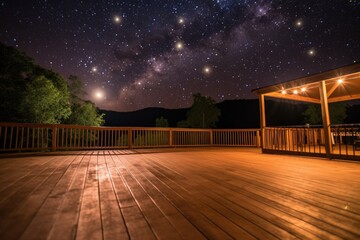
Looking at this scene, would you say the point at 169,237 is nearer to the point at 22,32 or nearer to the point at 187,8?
the point at 187,8

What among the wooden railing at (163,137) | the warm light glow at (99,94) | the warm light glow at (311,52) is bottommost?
the wooden railing at (163,137)

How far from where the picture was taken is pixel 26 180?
8.75 feet

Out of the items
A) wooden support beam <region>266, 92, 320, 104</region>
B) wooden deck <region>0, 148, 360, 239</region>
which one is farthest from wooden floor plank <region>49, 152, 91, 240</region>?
wooden support beam <region>266, 92, 320, 104</region>

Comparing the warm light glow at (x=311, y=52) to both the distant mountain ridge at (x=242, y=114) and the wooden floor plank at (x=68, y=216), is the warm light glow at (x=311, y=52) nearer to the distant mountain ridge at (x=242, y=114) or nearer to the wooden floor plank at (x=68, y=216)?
the wooden floor plank at (x=68, y=216)

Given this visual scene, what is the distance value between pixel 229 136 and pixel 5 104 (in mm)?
12136

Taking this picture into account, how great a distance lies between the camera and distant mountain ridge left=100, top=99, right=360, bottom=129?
45.4m

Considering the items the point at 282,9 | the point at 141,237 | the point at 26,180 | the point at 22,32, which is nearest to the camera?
the point at 141,237

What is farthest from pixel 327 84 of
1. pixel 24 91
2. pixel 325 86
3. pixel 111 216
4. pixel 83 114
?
→ pixel 83 114

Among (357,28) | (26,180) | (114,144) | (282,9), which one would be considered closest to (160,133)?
(114,144)

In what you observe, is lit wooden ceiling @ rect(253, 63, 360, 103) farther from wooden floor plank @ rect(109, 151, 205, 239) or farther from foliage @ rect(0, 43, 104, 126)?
foliage @ rect(0, 43, 104, 126)

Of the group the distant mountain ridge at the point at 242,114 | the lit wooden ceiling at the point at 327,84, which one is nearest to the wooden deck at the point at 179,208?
the lit wooden ceiling at the point at 327,84

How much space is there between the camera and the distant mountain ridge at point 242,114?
45356 millimetres

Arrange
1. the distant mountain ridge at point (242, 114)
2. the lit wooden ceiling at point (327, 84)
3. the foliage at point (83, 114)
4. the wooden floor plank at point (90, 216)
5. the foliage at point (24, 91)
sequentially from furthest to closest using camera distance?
the distant mountain ridge at point (242, 114) → the foliage at point (83, 114) → the foliage at point (24, 91) → the lit wooden ceiling at point (327, 84) → the wooden floor plank at point (90, 216)

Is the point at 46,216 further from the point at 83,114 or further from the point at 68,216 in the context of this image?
the point at 83,114
